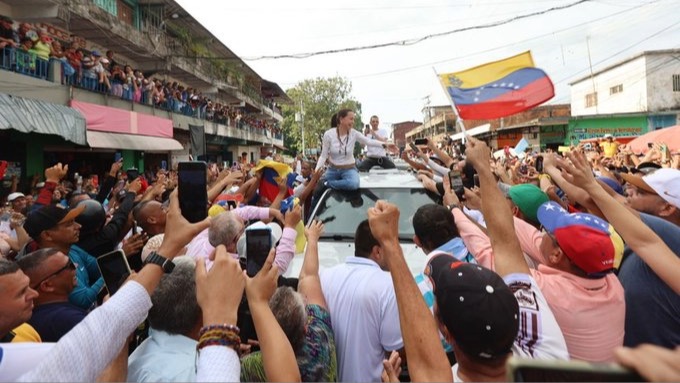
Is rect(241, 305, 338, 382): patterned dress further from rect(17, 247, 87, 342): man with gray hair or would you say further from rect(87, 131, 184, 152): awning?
rect(87, 131, 184, 152): awning

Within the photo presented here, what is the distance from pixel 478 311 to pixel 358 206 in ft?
11.3

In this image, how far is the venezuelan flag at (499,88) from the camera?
5191 mm

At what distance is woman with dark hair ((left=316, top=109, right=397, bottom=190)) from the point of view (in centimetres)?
522

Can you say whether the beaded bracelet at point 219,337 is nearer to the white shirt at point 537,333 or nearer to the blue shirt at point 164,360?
the blue shirt at point 164,360

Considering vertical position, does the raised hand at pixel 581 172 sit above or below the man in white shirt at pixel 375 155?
below

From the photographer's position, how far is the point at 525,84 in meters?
5.25

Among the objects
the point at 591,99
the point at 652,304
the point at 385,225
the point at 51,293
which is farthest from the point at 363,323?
the point at 591,99

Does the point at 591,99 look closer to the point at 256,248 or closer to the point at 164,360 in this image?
the point at 256,248

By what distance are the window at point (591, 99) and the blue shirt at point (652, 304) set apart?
1543 inches

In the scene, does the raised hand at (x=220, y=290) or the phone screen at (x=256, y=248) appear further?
the phone screen at (x=256, y=248)

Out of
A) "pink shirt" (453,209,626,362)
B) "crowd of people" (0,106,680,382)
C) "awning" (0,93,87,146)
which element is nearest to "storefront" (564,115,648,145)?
"awning" (0,93,87,146)

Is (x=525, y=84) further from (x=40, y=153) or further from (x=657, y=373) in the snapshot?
(x=40, y=153)

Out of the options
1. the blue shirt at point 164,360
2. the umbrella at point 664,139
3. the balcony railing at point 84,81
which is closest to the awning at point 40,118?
the balcony railing at point 84,81

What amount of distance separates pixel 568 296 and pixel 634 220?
0.51m
